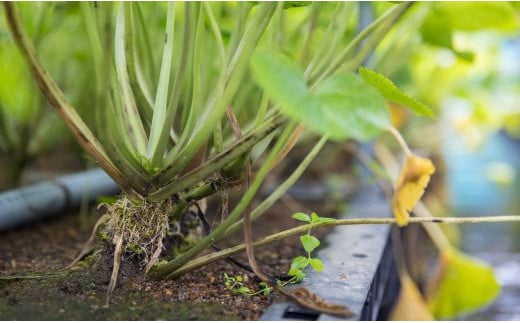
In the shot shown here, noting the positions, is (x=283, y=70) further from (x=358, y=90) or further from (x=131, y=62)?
(x=131, y=62)

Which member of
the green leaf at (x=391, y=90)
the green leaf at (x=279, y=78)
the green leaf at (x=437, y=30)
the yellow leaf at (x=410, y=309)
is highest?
the green leaf at (x=437, y=30)

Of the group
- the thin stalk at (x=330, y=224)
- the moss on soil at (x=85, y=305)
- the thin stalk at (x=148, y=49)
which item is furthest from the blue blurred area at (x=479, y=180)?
the moss on soil at (x=85, y=305)

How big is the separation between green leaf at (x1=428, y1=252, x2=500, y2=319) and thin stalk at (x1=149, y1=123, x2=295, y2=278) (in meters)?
0.33

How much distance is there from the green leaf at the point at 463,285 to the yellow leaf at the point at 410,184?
0.24m

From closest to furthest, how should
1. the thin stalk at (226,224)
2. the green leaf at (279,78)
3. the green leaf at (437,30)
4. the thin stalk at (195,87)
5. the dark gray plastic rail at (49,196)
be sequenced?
the green leaf at (279,78), the thin stalk at (226,224), the thin stalk at (195,87), the dark gray plastic rail at (49,196), the green leaf at (437,30)

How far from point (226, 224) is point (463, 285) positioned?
37 centimetres

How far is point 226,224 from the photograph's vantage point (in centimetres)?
60

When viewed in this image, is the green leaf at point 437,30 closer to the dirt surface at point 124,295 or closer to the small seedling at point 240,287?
the dirt surface at point 124,295

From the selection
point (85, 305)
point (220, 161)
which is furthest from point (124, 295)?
point (220, 161)

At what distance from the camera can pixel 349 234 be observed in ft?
3.09

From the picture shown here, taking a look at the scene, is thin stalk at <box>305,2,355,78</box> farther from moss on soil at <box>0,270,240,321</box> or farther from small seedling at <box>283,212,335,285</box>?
moss on soil at <box>0,270,240,321</box>

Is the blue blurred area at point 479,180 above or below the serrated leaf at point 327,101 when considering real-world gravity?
above

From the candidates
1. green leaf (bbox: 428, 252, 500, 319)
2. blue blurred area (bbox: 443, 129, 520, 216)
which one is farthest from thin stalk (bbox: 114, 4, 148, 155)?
blue blurred area (bbox: 443, 129, 520, 216)

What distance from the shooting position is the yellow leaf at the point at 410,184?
593 millimetres
